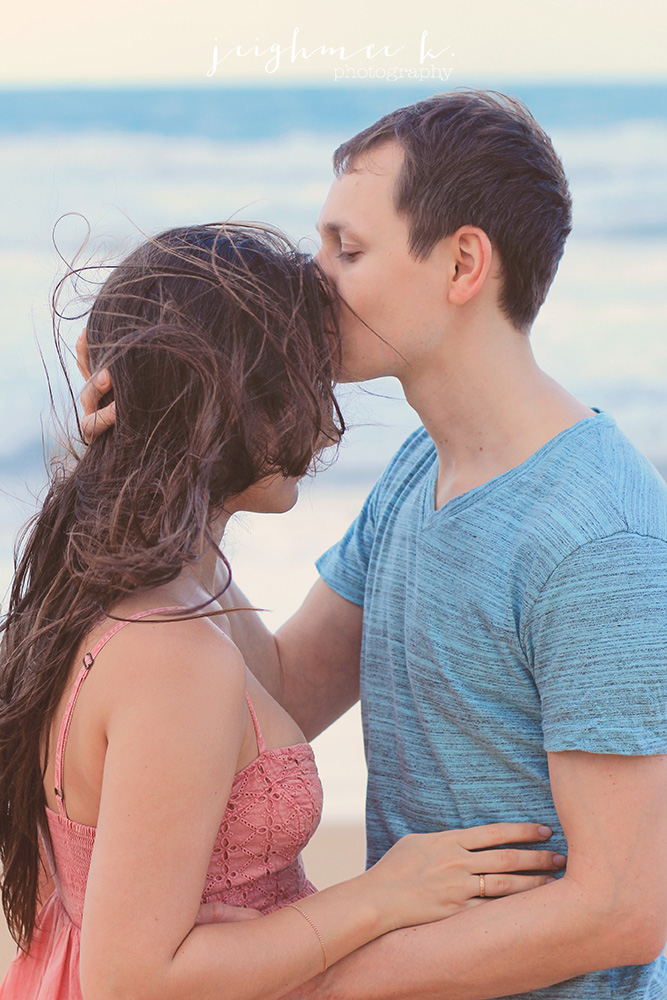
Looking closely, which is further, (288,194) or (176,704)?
(288,194)

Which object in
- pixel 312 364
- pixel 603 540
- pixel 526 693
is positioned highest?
pixel 312 364

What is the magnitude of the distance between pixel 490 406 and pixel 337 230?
38cm

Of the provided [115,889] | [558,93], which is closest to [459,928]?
[115,889]

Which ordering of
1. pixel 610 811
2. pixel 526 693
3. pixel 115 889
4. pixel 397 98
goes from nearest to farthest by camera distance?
pixel 115 889 → pixel 610 811 → pixel 526 693 → pixel 397 98

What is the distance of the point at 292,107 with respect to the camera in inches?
452

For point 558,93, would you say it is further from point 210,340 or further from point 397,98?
point 210,340

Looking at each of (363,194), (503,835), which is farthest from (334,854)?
(363,194)

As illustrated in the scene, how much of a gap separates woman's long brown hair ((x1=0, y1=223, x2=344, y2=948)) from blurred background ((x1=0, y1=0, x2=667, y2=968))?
7326mm

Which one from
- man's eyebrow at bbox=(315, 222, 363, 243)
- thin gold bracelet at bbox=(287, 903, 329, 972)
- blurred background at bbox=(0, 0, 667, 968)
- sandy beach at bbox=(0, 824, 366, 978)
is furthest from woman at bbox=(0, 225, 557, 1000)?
blurred background at bbox=(0, 0, 667, 968)

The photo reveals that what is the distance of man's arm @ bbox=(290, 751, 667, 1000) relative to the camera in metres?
1.33

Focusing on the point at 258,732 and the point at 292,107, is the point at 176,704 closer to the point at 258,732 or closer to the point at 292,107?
the point at 258,732

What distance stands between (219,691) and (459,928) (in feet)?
1.68

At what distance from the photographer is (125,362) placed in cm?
139

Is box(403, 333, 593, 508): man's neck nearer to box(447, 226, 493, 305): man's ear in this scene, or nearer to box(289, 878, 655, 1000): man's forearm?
box(447, 226, 493, 305): man's ear
